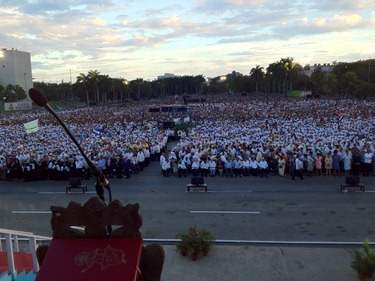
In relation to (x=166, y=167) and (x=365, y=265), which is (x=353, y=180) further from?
(x=166, y=167)

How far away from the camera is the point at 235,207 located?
1304 centimetres

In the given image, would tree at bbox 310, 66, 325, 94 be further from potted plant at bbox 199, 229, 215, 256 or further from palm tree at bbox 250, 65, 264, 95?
potted plant at bbox 199, 229, 215, 256

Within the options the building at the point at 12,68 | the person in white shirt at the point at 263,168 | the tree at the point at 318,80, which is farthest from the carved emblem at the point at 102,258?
the building at the point at 12,68

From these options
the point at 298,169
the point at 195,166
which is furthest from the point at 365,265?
the point at 195,166

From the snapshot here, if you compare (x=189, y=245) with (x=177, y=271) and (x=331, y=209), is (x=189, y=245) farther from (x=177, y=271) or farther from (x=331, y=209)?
(x=331, y=209)

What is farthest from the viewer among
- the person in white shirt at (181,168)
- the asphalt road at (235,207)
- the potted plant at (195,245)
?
the person in white shirt at (181,168)

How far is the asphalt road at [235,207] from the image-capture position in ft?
34.4

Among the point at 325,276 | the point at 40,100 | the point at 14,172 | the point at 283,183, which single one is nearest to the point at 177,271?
the point at 325,276

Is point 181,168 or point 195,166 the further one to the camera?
point 181,168

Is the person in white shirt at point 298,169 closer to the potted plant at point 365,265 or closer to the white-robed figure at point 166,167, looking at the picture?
the white-robed figure at point 166,167

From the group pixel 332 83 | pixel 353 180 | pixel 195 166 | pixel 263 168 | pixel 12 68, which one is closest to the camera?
pixel 353 180

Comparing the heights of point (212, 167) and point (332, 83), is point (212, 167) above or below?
below

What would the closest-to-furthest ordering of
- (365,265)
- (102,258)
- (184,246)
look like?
(102,258) < (365,265) < (184,246)

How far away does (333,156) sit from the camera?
1759cm
